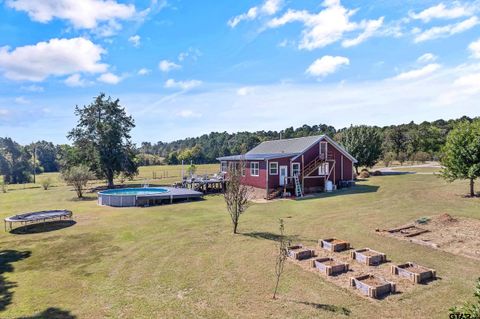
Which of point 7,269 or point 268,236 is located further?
point 268,236

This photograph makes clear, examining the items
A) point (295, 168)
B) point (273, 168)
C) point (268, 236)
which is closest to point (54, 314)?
point (268, 236)

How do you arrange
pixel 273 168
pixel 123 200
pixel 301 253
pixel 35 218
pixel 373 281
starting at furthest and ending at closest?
pixel 273 168 → pixel 123 200 → pixel 35 218 → pixel 301 253 → pixel 373 281

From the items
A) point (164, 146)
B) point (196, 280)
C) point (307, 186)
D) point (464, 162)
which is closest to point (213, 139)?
point (164, 146)

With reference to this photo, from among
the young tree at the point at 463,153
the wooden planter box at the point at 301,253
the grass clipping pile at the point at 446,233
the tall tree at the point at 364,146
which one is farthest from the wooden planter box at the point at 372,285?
the tall tree at the point at 364,146

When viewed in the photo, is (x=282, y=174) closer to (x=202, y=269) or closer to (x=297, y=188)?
(x=297, y=188)

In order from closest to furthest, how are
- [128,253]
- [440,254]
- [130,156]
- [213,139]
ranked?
[440,254] < [128,253] < [130,156] < [213,139]

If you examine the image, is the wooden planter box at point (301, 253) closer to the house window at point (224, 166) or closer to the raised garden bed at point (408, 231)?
the raised garden bed at point (408, 231)

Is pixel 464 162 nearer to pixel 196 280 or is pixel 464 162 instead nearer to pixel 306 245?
pixel 306 245
